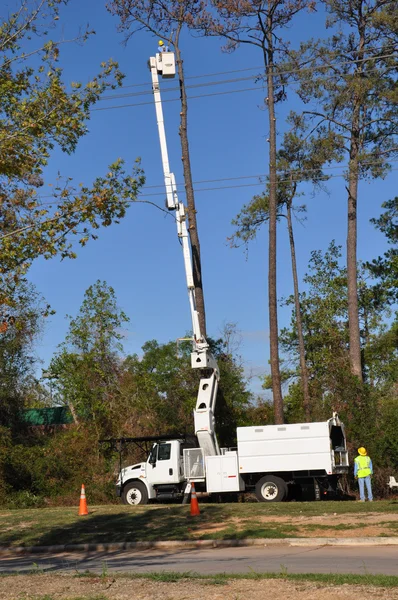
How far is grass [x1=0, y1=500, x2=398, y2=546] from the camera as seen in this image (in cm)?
1730

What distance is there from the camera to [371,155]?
32.4 metres

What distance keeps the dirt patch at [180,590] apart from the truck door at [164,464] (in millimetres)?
15733

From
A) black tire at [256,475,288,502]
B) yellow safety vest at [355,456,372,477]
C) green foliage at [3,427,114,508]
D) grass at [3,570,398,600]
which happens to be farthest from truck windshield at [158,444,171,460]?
grass at [3,570,398,600]

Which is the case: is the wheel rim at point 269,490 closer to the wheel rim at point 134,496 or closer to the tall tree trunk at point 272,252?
the wheel rim at point 134,496

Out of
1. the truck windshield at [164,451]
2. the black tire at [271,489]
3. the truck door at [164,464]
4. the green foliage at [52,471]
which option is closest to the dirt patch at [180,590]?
the black tire at [271,489]

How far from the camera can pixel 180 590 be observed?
9.09 meters

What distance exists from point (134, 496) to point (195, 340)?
5.60 m

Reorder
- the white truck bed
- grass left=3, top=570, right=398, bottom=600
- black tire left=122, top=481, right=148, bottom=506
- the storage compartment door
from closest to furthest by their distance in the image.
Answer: grass left=3, top=570, right=398, bottom=600 → the white truck bed → the storage compartment door → black tire left=122, top=481, right=148, bottom=506

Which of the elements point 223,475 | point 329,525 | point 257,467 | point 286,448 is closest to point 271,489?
point 257,467

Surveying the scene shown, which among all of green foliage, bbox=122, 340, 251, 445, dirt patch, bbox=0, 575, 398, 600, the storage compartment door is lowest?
dirt patch, bbox=0, 575, 398, 600

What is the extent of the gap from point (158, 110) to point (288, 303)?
2421 cm

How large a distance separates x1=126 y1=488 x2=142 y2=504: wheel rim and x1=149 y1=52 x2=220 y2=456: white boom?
2593mm

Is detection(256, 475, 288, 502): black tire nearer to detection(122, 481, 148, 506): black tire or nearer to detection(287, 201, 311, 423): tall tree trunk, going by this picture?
detection(122, 481, 148, 506): black tire

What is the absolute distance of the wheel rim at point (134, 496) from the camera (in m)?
26.3
